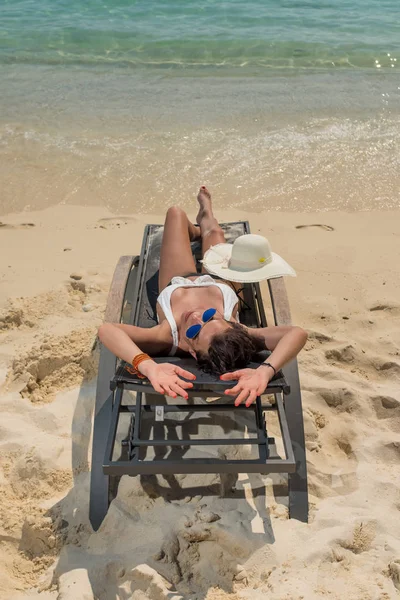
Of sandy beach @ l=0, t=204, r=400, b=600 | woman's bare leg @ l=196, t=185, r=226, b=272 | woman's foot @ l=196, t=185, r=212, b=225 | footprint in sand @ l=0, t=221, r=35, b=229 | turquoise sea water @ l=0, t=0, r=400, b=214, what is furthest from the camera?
turquoise sea water @ l=0, t=0, r=400, b=214

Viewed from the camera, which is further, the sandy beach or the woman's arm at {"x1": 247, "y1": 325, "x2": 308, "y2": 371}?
the woman's arm at {"x1": 247, "y1": 325, "x2": 308, "y2": 371}

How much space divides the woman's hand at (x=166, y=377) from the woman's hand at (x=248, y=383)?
0.63 feet

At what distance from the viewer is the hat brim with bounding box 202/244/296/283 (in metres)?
3.56

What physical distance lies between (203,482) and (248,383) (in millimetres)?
708

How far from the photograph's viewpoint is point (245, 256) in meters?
3.65

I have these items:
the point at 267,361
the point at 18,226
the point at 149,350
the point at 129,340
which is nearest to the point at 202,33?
the point at 18,226

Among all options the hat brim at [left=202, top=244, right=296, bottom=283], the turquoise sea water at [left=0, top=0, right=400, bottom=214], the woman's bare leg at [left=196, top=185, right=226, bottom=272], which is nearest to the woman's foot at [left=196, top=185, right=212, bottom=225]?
the woman's bare leg at [left=196, top=185, right=226, bottom=272]

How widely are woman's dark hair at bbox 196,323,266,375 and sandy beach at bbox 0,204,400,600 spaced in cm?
66

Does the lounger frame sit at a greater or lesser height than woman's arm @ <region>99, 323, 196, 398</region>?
lesser

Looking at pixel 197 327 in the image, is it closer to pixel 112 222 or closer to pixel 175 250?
pixel 175 250

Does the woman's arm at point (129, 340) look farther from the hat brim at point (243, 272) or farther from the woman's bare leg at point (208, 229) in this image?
the woman's bare leg at point (208, 229)

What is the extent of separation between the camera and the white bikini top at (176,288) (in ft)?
10.5

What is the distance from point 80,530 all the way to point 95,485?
0.73 ft

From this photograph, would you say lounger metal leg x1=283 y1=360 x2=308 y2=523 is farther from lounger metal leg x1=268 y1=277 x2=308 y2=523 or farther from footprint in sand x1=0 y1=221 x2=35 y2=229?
footprint in sand x1=0 y1=221 x2=35 y2=229
